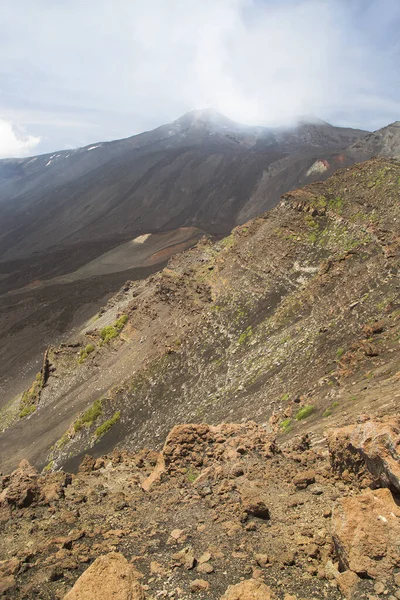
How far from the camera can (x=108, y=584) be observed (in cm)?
474

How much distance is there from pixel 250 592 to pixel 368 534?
141 cm

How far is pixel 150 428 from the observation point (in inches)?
728

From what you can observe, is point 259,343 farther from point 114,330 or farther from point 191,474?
point 114,330

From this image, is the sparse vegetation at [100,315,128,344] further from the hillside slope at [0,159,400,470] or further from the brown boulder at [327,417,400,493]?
the brown boulder at [327,417,400,493]

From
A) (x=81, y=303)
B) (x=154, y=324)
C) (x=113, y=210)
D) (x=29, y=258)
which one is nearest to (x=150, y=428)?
(x=154, y=324)

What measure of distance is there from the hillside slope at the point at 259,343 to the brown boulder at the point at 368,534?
3.76 meters

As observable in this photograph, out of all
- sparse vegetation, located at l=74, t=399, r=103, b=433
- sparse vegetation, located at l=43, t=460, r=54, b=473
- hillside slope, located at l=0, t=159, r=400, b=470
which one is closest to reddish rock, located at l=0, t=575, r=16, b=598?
hillside slope, located at l=0, t=159, r=400, b=470

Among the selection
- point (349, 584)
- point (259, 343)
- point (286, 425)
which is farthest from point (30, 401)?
point (349, 584)

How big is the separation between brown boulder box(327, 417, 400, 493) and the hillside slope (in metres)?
2.01

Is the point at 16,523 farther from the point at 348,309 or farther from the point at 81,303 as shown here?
the point at 81,303

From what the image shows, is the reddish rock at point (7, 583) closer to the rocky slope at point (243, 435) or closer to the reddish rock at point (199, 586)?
the rocky slope at point (243, 435)

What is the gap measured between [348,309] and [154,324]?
13.5 m

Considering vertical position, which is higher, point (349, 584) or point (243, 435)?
point (349, 584)

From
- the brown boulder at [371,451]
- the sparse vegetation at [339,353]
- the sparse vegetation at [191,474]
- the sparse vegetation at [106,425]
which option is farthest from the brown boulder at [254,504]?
the sparse vegetation at [106,425]
